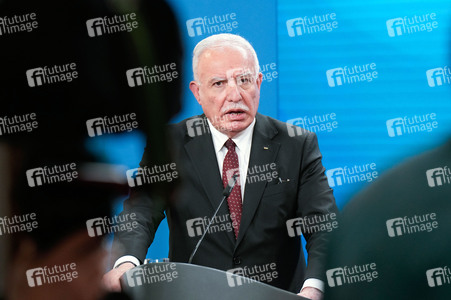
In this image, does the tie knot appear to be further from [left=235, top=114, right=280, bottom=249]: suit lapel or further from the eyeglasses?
the eyeglasses

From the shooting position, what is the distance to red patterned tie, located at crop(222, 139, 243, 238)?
2.09 metres

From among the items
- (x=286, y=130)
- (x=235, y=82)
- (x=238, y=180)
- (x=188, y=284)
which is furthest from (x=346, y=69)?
(x=188, y=284)

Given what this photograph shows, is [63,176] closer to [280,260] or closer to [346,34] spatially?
[280,260]

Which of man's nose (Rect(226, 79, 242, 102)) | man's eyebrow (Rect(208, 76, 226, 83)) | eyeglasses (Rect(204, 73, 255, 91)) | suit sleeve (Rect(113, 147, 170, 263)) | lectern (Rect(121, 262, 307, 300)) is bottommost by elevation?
lectern (Rect(121, 262, 307, 300))

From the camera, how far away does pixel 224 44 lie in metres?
2.22

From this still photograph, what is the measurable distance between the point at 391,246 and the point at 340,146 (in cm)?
192

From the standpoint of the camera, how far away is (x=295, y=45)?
2.52 m

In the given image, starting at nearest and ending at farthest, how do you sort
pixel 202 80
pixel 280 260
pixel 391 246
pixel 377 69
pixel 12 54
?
pixel 391 246 → pixel 12 54 → pixel 280 260 → pixel 202 80 → pixel 377 69

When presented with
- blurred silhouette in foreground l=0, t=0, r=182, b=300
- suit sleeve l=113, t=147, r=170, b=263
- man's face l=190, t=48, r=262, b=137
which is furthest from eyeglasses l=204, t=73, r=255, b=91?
blurred silhouette in foreground l=0, t=0, r=182, b=300

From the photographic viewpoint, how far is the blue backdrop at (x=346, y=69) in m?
2.45

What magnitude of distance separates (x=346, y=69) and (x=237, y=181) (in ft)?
2.37

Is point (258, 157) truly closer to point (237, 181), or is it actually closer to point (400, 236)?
point (237, 181)

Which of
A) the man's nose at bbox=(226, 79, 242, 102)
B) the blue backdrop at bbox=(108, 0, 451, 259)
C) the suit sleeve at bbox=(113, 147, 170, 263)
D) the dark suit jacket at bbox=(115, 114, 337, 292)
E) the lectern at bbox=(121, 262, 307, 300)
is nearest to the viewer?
the lectern at bbox=(121, 262, 307, 300)

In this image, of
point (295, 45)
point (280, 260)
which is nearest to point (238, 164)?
point (280, 260)
